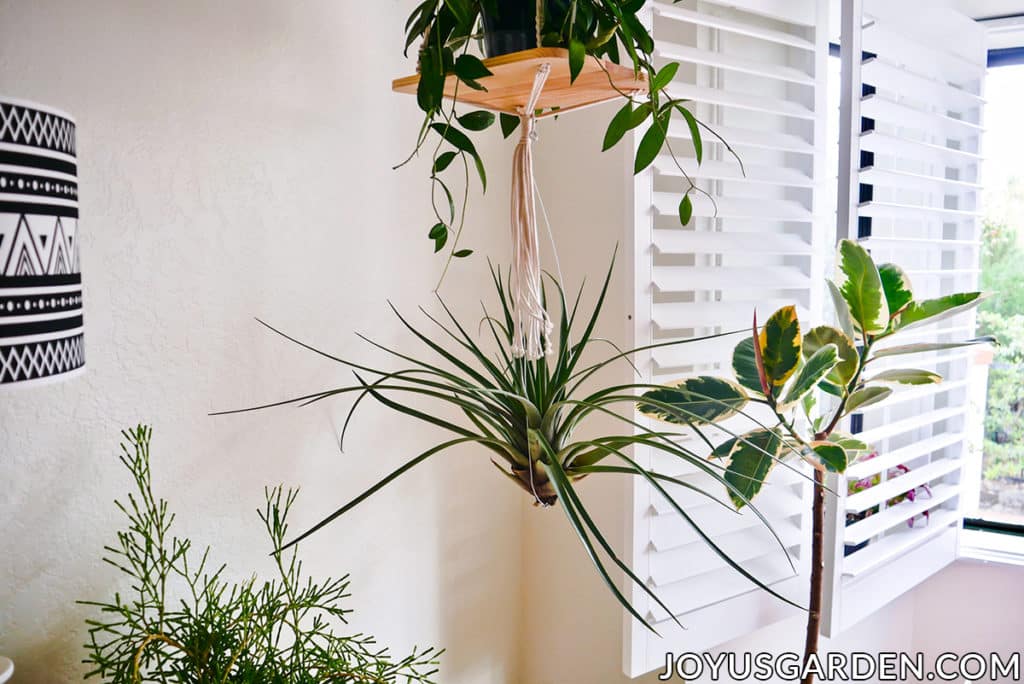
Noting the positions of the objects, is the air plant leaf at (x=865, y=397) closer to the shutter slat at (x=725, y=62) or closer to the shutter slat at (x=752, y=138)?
the shutter slat at (x=752, y=138)

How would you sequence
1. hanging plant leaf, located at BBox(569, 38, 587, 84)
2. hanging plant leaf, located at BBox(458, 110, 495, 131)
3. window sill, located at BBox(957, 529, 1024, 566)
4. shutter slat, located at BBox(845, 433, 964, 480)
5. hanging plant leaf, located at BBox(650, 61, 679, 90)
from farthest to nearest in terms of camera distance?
window sill, located at BBox(957, 529, 1024, 566)
shutter slat, located at BBox(845, 433, 964, 480)
hanging plant leaf, located at BBox(458, 110, 495, 131)
hanging plant leaf, located at BBox(650, 61, 679, 90)
hanging plant leaf, located at BBox(569, 38, 587, 84)

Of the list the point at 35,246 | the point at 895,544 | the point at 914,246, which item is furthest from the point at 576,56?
the point at 895,544

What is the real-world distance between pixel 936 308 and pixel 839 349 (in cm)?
18

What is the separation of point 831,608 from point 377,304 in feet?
3.51

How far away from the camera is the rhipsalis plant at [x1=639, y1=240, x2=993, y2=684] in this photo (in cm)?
117

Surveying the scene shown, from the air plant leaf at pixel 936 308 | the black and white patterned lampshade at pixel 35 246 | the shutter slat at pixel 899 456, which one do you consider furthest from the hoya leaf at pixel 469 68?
the shutter slat at pixel 899 456

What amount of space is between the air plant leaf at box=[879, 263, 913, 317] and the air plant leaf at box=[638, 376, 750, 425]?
0.33 metres

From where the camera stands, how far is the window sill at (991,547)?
6.50 feet

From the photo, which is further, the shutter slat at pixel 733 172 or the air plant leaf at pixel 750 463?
the shutter slat at pixel 733 172

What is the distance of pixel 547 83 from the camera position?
3.06ft

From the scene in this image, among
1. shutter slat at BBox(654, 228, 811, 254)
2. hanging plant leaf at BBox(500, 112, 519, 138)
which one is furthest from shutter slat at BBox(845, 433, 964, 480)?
hanging plant leaf at BBox(500, 112, 519, 138)

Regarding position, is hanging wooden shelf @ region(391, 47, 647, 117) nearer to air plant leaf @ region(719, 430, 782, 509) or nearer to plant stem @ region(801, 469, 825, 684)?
air plant leaf @ region(719, 430, 782, 509)

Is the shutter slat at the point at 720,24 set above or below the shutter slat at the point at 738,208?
above

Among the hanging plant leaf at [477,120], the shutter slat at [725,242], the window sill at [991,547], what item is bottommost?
the window sill at [991,547]
